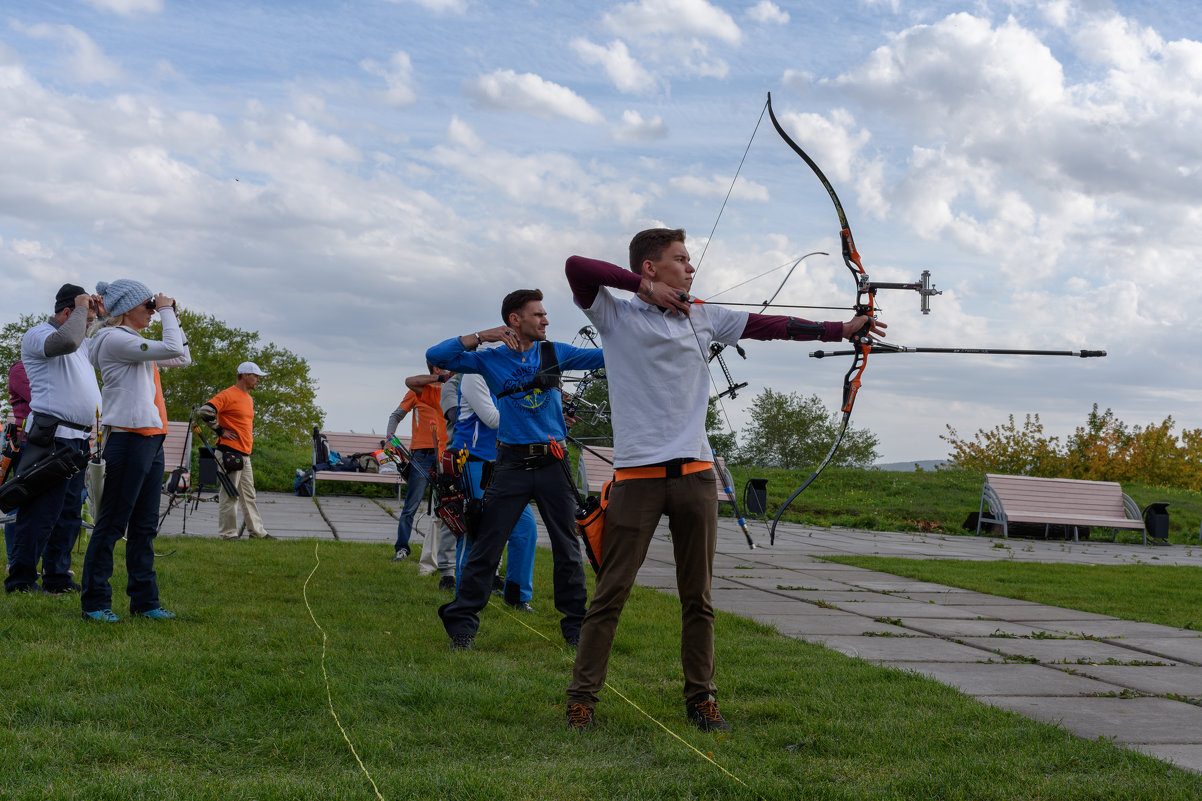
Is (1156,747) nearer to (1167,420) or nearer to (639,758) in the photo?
(639,758)

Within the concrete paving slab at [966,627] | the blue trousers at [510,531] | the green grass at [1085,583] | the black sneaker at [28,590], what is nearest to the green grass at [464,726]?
the blue trousers at [510,531]

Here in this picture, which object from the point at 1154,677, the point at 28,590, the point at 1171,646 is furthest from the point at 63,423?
the point at 1171,646

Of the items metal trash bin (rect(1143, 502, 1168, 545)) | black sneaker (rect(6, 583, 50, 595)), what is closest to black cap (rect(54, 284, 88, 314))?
black sneaker (rect(6, 583, 50, 595))

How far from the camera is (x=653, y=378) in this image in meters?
3.79

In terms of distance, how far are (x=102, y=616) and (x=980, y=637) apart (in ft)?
16.8

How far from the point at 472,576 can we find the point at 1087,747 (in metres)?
2.97

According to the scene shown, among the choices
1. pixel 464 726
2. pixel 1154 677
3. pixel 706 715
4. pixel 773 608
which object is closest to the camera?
pixel 464 726

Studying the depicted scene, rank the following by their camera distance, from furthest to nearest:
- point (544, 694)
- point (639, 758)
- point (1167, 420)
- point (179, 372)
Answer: point (179, 372) → point (1167, 420) → point (544, 694) → point (639, 758)

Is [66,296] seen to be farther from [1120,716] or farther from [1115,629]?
[1115,629]

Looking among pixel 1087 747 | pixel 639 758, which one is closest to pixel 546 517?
pixel 639 758

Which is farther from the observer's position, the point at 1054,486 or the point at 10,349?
the point at 10,349

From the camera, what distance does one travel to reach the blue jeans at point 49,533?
6180 mm

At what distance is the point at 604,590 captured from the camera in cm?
387

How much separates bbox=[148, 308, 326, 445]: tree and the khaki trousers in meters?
33.0
